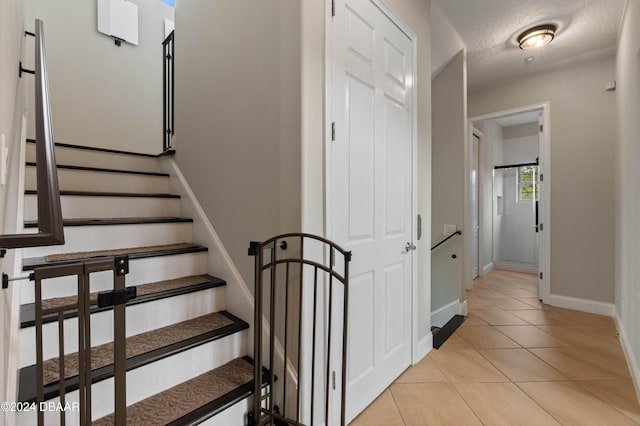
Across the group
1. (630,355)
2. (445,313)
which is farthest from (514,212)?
(630,355)

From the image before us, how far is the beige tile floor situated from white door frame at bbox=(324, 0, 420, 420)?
1.02 feet

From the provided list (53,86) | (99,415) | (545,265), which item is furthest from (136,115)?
(545,265)

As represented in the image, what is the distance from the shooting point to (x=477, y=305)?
11.9 ft

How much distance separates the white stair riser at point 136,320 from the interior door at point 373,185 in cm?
94

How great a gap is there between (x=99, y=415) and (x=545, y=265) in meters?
4.52

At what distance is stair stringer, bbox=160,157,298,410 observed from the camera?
1653 millimetres

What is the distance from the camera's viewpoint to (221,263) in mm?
1988

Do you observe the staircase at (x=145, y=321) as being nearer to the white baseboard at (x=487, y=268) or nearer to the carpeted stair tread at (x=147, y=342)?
the carpeted stair tread at (x=147, y=342)

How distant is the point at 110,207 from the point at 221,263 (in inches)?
39.4

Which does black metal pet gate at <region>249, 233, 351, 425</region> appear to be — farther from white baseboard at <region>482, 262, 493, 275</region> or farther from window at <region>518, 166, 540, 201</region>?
window at <region>518, 166, 540, 201</region>

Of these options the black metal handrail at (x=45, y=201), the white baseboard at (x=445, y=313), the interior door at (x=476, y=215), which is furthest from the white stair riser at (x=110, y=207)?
the interior door at (x=476, y=215)

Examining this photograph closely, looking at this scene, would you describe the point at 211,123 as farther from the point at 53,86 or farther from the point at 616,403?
the point at 616,403

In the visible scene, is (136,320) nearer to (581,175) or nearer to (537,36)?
(537,36)

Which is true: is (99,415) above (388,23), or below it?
below
